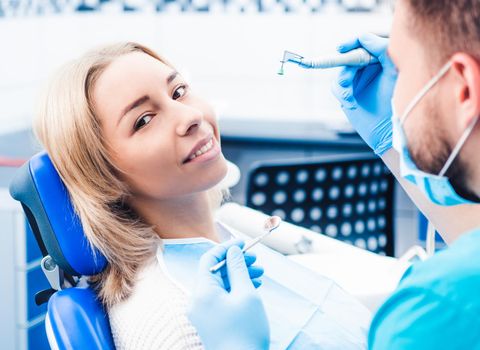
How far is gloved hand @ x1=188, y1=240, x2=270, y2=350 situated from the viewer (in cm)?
106

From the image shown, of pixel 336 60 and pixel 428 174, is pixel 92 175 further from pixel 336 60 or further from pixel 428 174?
pixel 428 174

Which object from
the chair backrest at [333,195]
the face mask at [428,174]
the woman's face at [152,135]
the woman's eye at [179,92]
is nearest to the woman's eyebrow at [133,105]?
the woman's face at [152,135]

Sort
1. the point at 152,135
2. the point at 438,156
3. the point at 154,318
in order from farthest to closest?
1. the point at 152,135
2. the point at 154,318
3. the point at 438,156

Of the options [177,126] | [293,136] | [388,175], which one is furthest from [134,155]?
[293,136]

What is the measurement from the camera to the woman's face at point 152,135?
131 cm

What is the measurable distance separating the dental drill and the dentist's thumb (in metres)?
0.35

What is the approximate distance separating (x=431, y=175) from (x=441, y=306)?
0.22m

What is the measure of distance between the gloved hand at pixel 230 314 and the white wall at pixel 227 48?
2108mm

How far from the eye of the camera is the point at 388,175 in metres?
2.30

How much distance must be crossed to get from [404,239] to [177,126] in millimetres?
2241

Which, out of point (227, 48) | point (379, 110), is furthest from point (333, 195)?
point (227, 48)

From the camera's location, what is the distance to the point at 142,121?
133cm

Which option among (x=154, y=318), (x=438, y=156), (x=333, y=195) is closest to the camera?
(x=438, y=156)

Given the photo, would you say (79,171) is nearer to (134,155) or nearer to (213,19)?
(134,155)
